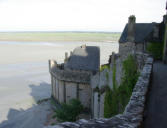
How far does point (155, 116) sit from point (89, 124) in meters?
3.49

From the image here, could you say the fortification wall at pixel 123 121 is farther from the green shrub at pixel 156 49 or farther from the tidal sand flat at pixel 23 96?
the tidal sand flat at pixel 23 96

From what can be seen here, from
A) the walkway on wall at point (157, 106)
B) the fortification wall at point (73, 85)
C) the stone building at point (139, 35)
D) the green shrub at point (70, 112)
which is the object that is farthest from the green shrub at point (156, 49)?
the green shrub at point (70, 112)

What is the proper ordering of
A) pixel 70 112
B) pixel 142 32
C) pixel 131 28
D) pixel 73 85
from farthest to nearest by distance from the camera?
1. pixel 142 32
2. pixel 131 28
3. pixel 73 85
4. pixel 70 112

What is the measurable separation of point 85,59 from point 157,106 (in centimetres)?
2048

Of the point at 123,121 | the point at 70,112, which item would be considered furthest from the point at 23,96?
the point at 123,121

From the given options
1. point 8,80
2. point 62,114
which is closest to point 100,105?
point 62,114

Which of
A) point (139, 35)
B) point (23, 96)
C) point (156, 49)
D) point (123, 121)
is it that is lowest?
point (23, 96)

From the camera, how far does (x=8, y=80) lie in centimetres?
4306

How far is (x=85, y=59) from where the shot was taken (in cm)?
2736

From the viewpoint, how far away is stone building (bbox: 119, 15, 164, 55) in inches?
998

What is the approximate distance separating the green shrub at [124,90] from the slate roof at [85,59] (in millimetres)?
10448

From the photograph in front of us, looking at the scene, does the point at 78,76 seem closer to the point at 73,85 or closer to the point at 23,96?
the point at 73,85

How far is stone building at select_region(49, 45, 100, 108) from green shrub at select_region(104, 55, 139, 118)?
28.3 feet

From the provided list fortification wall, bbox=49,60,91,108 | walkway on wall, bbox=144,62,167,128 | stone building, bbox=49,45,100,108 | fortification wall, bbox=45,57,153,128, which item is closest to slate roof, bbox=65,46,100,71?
stone building, bbox=49,45,100,108
